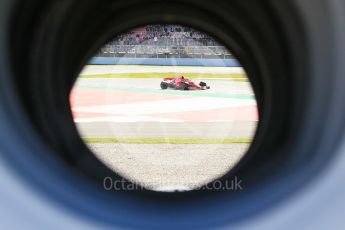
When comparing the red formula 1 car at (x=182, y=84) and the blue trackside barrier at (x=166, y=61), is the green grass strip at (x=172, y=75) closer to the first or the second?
the red formula 1 car at (x=182, y=84)

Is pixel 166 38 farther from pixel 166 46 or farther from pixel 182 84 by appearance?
pixel 182 84

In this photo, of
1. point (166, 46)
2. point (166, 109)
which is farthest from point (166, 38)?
point (166, 109)

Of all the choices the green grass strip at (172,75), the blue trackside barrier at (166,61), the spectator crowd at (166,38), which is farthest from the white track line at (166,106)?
the spectator crowd at (166,38)

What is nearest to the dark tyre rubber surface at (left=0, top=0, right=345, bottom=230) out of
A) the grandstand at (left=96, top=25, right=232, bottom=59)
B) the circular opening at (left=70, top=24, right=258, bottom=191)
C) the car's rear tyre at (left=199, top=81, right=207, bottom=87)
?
the circular opening at (left=70, top=24, right=258, bottom=191)

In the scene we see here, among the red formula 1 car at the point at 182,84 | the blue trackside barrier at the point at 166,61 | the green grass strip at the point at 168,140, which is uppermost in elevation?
the blue trackside barrier at the point at 166,61

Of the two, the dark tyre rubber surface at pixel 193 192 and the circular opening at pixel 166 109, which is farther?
the circular opening at pixel 166 109

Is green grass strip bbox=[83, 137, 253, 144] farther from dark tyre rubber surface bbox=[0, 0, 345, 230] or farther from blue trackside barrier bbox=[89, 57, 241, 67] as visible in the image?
dark tyre rubber surface bbox=[0, 0, 345, 230]

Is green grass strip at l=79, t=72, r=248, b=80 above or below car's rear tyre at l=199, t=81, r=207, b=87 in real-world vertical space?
above
